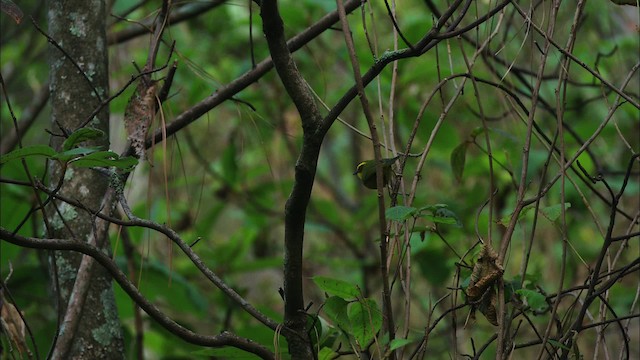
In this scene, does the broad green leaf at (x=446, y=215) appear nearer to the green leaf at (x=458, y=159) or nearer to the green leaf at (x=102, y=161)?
the green leaf at (x=458, y=159)

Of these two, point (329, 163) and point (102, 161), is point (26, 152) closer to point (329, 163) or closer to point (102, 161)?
point (102, 161)

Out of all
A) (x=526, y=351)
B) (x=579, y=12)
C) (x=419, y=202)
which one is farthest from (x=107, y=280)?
(x=526, y=351)

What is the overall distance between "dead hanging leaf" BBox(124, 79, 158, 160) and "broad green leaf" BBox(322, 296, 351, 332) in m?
0.40

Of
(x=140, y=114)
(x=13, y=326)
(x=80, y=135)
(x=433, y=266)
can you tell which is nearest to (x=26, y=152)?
(x=80, y=135)

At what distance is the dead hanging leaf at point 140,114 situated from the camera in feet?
4.18

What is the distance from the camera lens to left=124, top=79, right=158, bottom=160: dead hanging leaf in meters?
1.28

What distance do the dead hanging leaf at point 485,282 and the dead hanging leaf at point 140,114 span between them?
58 centimetres

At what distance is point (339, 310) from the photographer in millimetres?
1257

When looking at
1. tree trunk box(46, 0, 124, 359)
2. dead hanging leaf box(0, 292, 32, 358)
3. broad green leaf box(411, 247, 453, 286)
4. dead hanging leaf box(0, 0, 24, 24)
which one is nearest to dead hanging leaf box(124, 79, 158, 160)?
tree trunk box(46, 0, 124, 359)

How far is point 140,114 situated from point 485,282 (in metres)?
0.64

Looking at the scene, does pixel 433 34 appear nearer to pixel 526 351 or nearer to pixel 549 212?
pixel 549 212

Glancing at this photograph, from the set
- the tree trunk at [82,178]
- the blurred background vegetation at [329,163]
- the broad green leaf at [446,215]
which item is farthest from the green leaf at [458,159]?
the tree trunk at [82,178]

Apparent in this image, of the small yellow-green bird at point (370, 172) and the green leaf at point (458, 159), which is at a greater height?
the green leaf at point (458, 159)

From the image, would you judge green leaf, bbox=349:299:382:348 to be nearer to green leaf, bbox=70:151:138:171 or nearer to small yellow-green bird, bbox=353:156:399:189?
small yellow-green bird, bbox=353:156:399:189
